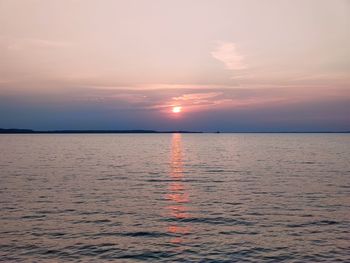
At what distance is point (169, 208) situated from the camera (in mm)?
36562

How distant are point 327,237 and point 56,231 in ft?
65.6

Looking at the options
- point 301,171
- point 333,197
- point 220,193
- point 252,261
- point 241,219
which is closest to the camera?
point 252,261

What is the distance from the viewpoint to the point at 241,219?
3166 centimetres

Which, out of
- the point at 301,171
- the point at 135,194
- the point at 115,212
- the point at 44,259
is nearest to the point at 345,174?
the point at 301,171

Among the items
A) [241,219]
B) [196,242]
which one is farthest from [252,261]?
[241,219]

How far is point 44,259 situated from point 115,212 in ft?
41.3

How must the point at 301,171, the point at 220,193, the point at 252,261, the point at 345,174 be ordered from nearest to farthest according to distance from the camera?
the point at 252,261
the point at 220,193
the point at 345,174
the point at 301,171

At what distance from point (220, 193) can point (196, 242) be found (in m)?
20.0

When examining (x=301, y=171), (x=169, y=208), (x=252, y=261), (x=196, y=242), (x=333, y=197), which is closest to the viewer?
(x=252, y=261)

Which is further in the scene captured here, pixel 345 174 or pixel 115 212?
pixel 345 174

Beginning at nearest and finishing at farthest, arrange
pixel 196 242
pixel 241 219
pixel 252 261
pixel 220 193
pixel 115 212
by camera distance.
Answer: pixel 252 261, pixel 196 242, pixel 241 219, pixel 115 212, pixel 220 193

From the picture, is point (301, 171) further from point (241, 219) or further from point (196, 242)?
point (196, 242)

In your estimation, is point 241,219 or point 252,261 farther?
point 241,219

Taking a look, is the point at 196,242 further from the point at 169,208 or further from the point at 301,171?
the point at 301,171
